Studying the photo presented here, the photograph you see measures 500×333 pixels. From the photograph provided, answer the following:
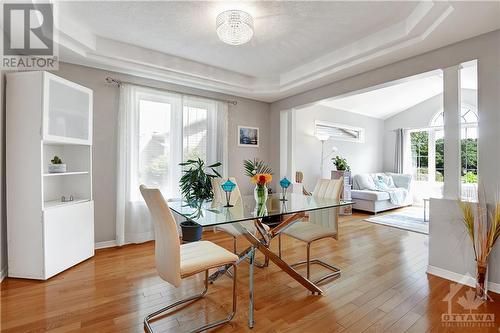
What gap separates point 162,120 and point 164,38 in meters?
1.21

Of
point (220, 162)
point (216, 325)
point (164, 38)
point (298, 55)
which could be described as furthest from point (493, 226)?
point (164, 38)

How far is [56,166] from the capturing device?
2758 millimetres

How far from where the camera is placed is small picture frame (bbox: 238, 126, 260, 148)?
184 inches

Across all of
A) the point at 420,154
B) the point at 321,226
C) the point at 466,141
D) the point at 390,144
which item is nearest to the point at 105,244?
the point at 321,226

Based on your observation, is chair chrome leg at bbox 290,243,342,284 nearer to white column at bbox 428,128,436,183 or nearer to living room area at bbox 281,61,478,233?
living room area at bbox 281,61,478,233

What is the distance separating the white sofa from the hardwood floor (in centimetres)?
267

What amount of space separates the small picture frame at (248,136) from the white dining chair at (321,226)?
2059 millimetres

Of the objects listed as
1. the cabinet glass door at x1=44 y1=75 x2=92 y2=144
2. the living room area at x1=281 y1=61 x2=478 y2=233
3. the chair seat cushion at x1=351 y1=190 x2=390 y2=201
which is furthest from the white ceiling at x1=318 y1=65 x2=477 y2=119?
the cabinet glass door at x1=44 y1=75 x2=92 y2=144

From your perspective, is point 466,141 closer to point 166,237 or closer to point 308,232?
point 308,232

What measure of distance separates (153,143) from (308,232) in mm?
2558

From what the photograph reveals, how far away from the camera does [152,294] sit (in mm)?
2182

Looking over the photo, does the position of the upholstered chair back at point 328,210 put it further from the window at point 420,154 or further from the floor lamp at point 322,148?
the window at point 420,154

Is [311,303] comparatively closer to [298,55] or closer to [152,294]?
[152,294]

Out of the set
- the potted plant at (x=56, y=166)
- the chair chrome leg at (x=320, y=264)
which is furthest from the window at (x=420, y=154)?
the potted plant at (x=56, y=166)
